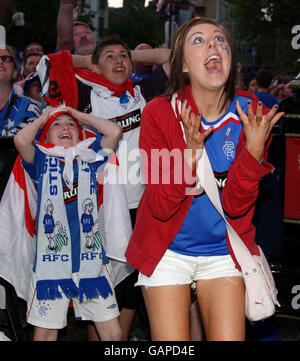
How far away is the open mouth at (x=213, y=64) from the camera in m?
3.01

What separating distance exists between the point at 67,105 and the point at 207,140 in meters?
1.87

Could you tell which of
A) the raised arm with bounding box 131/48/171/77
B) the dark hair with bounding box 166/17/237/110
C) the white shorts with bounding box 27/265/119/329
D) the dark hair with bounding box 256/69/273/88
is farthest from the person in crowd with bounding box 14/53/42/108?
the dark hair with bounding box 256/69/273/88

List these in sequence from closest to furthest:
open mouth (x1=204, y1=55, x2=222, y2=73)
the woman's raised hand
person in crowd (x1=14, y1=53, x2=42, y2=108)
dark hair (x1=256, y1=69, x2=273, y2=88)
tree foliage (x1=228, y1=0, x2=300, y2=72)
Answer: the woman's raised hand
open mouth (x1=204, y1=55, x2=222, y2=73)
person in crowd (x1=14, y1=53, x2=42, y2=108)
dark hair (x1=256, y1=69, x2=273, y2=88)
tree foliage (x1=228, y1=0, x2=300, y2=72)

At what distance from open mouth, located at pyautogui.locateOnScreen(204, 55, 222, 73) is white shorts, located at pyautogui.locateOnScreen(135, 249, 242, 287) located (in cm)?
89

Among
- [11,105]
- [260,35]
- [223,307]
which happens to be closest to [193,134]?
[223,307]

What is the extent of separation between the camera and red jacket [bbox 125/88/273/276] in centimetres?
276

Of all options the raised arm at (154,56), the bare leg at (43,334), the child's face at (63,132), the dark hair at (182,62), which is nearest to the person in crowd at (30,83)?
the raised arm at (154,56)

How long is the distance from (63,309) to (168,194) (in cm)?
148

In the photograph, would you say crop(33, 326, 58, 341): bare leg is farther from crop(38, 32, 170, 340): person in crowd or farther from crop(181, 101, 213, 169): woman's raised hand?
crop(181, 101, 213, 169): woman's raised hand

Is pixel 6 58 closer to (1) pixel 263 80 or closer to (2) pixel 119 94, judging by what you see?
(2) pixel 119 94

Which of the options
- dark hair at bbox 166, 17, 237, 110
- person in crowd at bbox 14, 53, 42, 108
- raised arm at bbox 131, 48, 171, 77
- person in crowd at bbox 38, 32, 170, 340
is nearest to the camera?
dark hair at bbox 166, 17, 237, 110

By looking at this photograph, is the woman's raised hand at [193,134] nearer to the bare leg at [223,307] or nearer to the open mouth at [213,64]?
the open mouth at [213,64]

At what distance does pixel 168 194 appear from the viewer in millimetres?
2814
